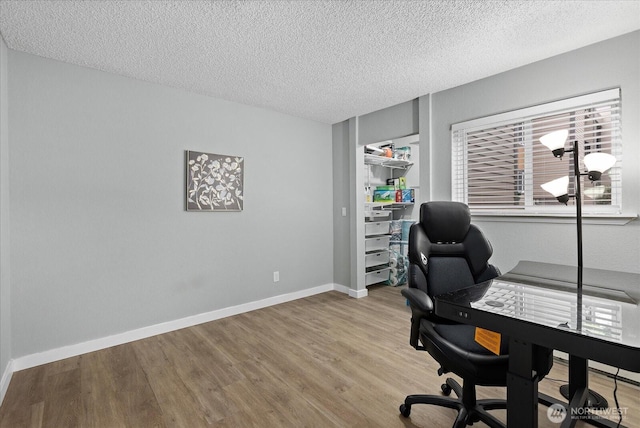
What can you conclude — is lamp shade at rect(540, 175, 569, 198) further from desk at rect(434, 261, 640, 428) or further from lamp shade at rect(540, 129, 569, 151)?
desk at rect(434, 261, 640, 428)

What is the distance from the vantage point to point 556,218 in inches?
98.7

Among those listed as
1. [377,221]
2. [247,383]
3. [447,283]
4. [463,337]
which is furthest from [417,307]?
[377,221]

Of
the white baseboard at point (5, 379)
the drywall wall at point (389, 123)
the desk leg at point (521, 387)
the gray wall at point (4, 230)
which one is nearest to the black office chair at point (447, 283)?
the desk leg at point (521, 387)

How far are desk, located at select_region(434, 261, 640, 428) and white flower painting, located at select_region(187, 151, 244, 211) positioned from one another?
2.68 m

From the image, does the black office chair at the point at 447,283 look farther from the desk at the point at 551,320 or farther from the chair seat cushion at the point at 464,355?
the desk at the point at 551,320

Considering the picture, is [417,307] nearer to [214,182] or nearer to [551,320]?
[551,320]

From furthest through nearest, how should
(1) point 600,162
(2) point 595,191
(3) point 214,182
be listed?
(3) point 214,182 < (2) point 595,191 < (1) point 600,162

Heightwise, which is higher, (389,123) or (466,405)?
(389,123)

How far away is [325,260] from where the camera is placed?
4461 millimetres

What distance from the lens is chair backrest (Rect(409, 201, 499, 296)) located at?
191 centimetres

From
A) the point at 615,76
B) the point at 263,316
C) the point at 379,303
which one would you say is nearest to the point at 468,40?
the point at 615,76

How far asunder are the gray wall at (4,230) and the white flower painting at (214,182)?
1.32m

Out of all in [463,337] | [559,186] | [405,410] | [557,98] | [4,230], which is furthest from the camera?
[557,98]

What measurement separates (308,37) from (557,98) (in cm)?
210
